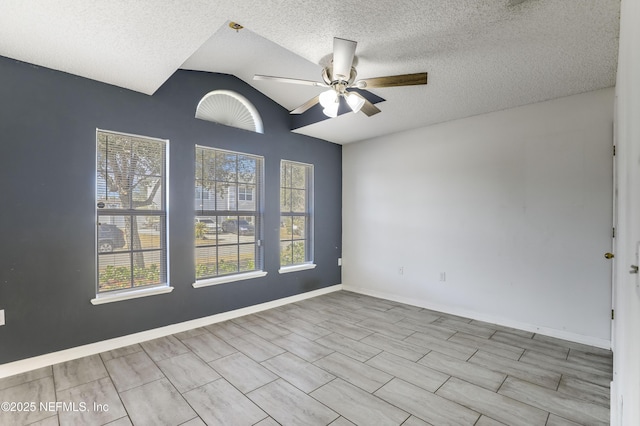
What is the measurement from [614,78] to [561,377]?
104 inches

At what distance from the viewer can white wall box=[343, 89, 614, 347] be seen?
2961 millimetres

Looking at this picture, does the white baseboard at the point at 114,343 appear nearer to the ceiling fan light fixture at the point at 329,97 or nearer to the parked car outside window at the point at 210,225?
the parked car outside window at the point at 210,225

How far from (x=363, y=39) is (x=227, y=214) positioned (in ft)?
8.27

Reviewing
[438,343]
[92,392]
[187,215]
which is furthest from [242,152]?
[438,343]

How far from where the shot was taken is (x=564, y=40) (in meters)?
2.18

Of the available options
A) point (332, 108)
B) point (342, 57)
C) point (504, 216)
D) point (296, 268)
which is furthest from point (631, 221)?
point (296, 268)

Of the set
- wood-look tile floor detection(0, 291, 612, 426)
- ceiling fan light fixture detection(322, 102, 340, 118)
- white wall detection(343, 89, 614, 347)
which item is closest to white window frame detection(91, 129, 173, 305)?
wood-look tile floor detection(0, 291, 612, 426)

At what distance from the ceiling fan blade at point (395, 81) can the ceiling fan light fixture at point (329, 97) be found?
20cm

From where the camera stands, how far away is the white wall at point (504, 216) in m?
2.96

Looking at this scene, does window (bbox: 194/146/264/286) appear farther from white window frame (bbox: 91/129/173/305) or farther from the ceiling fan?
the ceiling fan

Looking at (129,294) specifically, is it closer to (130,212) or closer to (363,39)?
(130,212)

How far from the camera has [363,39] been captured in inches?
88.4

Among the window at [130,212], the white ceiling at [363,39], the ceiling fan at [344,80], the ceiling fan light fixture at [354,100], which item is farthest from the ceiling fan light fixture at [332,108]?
the window at [130,212]

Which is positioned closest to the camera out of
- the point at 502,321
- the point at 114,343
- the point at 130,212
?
the point at 114,343
